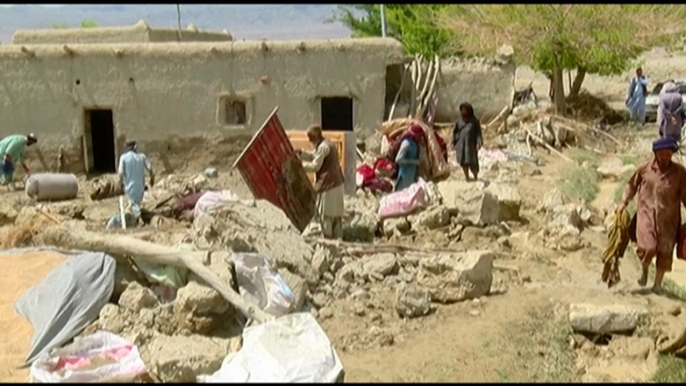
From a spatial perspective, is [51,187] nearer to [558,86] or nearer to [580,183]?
[580,183]

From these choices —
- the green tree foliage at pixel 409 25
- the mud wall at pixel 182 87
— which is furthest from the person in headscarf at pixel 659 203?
the green tree foliage at pixel 409 25

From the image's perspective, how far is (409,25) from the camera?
1009 inches

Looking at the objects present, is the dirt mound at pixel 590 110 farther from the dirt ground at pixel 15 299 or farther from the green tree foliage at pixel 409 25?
the dirt ground at pixel 15 299

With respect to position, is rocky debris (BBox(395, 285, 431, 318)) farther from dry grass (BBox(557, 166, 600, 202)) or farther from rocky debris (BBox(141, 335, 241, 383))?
dry grass (BBox(557, 166, 600, 202))

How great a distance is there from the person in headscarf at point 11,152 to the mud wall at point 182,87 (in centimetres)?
117

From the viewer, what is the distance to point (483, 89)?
1619 cm

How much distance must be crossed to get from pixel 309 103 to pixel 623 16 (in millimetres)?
7311

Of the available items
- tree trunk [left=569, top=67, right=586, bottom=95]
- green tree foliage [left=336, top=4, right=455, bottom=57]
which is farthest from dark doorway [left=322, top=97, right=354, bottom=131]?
tree trunk [left=569, top=67, right=586, bottom=95]

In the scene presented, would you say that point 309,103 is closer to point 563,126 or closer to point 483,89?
point 483,89

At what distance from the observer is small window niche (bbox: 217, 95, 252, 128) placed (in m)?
15.3

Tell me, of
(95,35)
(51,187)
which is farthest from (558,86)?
(51,187)

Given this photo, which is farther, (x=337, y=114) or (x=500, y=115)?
(x=337, y=114)

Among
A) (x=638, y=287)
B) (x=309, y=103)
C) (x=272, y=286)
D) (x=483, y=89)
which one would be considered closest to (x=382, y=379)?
(x=272, y=286)

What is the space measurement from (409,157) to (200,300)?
186 inches
